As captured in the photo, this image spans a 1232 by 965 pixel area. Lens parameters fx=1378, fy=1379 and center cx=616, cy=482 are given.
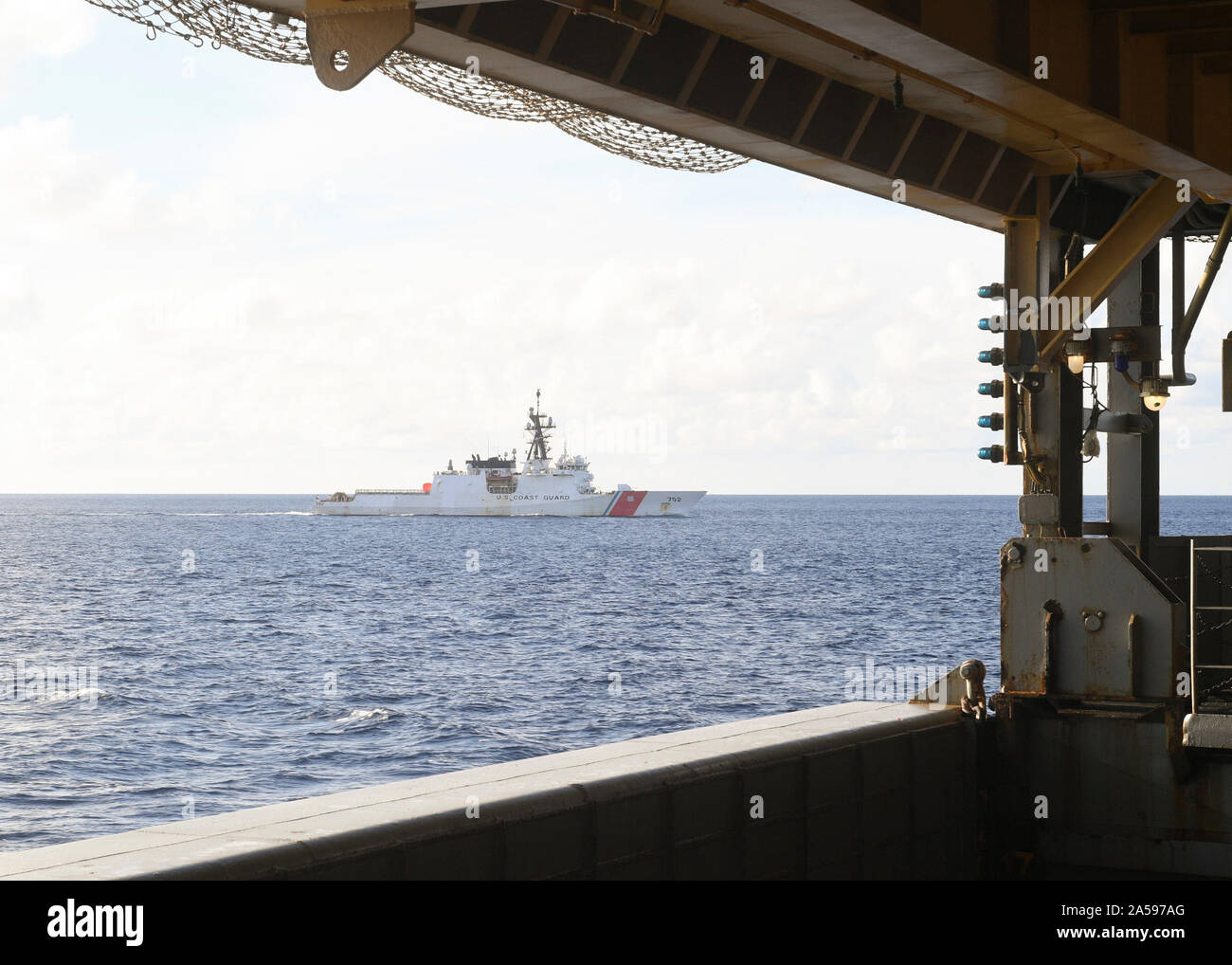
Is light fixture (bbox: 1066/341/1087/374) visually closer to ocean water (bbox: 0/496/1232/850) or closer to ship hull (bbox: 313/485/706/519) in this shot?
ocean water (bbox: 0/496/1232/850)

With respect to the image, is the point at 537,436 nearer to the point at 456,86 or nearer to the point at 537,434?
the point at 537,434

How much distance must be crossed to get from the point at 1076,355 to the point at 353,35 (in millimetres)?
10422

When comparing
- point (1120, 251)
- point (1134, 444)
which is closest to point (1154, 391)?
point (1134, 444)

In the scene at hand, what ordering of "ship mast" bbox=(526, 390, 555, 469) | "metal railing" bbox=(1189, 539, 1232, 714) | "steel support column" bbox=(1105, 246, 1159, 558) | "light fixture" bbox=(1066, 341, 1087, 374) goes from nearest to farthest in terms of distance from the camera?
"metal railing" bbox=(1189, 539, 1232, 714) < "light fixture" bbox=(1066, 341, 1087, 374) < "steel support column" bbox=(1105, 246, 1159, 558) < "ship mast" bbox=(526, 390, 555, 469)

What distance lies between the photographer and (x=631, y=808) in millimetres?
7848

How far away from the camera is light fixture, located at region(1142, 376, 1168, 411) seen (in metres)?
14.5

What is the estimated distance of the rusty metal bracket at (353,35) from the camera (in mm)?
4863

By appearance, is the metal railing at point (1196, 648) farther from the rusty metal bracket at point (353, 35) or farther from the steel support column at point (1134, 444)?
the rusty metal bracket at point (353, 35)

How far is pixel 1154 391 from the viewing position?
1455 centimetres

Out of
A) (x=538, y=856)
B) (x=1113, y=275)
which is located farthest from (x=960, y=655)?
(x=538, y=856)

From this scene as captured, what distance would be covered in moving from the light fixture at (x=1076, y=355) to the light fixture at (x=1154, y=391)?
40.6 inches

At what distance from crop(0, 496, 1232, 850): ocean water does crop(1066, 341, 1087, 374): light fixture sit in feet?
61.6

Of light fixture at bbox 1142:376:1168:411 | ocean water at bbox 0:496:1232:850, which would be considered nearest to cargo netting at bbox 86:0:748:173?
light fixture at bbox 1142:376:1168:411
